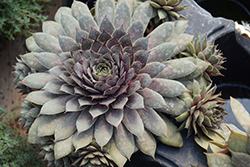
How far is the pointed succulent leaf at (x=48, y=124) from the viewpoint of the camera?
32.8 inches

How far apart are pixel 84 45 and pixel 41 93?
10.0 inches

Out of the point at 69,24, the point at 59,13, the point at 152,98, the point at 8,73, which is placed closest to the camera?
the point at 152,98

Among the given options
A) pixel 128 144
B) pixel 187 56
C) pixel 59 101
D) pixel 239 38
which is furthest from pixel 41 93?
pixel 239 38

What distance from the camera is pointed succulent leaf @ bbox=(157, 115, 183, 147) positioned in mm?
877

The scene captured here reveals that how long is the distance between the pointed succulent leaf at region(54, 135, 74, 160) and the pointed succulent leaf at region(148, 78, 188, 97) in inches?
14.5

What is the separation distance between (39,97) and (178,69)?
0.55 m

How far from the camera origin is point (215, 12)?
171 cm

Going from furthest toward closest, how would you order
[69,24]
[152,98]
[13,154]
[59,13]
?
[13,154] → [59,13] → [69,24] → [152,98]

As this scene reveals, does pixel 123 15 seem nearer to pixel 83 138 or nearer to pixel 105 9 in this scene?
pixel 105 9

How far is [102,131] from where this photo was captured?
31.8 inches

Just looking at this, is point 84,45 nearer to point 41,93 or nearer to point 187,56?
point 41,93

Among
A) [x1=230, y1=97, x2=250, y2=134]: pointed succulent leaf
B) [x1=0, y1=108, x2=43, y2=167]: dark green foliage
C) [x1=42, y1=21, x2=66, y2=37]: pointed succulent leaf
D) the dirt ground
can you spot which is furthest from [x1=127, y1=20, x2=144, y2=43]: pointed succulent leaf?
the dirt ground

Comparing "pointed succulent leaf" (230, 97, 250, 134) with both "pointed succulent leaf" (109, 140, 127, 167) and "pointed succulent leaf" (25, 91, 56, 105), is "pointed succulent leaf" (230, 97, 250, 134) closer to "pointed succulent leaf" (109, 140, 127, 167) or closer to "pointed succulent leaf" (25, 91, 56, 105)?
"pointed succulent leaf" (109, 140, 127, 167)

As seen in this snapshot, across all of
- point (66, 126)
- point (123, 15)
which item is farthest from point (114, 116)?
point (123, 15)
